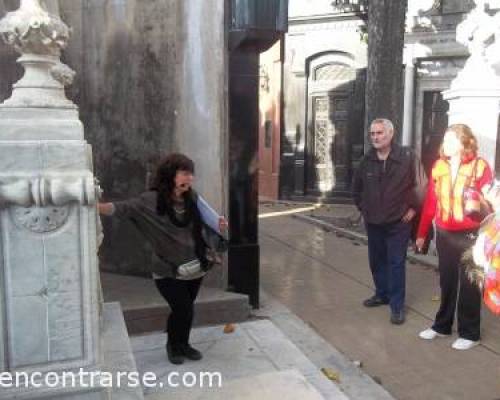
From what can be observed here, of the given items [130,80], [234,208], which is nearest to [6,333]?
[234,208]

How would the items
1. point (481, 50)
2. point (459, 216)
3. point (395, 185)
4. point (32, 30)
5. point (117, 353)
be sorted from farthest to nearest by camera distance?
point (481, 50), point (395, 185), point (459, 216), point (117, 353), point (32, 30)

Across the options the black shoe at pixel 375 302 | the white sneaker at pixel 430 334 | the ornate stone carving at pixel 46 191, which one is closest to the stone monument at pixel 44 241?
the ornate stone carving at pixel 46 191

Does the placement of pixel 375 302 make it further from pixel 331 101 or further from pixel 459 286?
pixel 331 101

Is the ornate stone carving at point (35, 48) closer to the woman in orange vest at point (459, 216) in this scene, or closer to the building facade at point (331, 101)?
the woman in orange vest at point (459, 216)

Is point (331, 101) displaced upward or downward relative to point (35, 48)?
upward

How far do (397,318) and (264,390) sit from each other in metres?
2.23

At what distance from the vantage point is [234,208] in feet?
17.6

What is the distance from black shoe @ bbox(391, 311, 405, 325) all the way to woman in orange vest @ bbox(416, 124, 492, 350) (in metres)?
0.53

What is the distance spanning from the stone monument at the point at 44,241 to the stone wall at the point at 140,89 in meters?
2.68

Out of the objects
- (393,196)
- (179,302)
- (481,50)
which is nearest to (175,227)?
(179,302)

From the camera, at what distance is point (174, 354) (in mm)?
4039

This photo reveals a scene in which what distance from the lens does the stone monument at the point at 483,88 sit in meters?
6.96

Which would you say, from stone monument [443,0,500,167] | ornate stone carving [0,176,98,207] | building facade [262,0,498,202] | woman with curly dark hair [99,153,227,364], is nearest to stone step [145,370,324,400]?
woman with curly dark hair [99,153,227,364]

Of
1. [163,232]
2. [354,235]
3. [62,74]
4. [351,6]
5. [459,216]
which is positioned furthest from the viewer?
[351,6]
